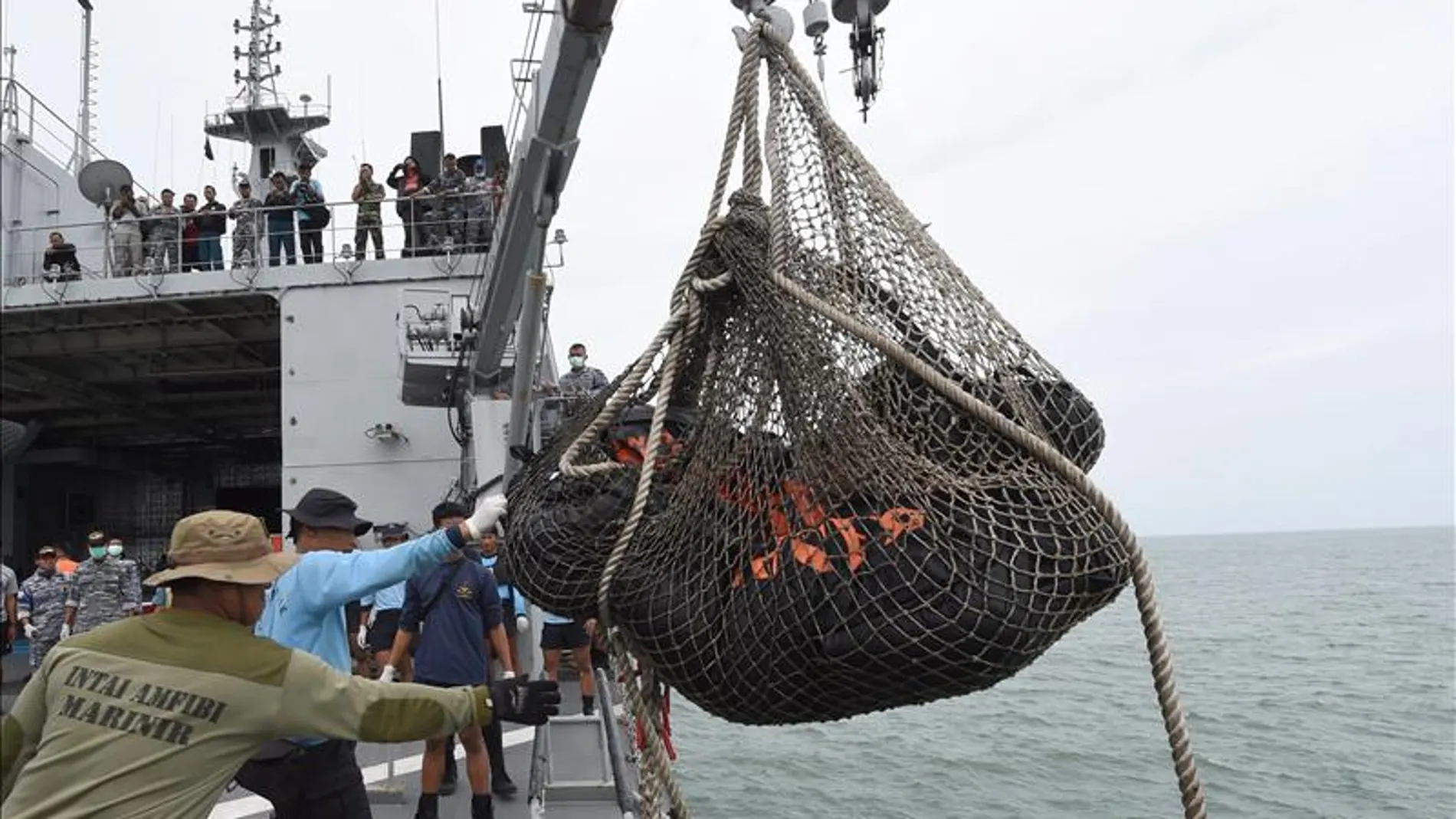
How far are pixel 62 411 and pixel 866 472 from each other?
17.9m

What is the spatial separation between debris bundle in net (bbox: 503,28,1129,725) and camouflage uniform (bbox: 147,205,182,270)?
10.2 m

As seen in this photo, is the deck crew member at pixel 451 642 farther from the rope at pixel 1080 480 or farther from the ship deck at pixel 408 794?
the rope at pixel 1080 480

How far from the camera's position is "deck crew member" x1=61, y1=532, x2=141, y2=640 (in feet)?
26.9

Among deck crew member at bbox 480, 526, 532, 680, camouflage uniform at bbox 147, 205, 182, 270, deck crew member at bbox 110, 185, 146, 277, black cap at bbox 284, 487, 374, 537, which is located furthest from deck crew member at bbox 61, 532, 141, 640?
black cap at bbox 284, 487, 374, 537

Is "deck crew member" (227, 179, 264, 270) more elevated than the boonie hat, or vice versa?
"deck crew member" (227, 179, 264, 270)

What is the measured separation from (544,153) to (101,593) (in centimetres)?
608

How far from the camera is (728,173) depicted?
2.76 meters

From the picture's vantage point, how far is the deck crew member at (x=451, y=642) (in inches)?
184

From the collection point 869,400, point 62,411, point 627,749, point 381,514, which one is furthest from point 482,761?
point 62,411

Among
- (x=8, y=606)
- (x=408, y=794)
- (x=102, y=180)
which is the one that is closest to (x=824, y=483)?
(x=408, y=794)

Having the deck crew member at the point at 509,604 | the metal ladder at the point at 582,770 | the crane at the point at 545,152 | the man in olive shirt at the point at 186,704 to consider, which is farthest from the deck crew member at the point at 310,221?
the man in olive shirt at the point at 186,704

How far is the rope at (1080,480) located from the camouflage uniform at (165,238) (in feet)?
34.8

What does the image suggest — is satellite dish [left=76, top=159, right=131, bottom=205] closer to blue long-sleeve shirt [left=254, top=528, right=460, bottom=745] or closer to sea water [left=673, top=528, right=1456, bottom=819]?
sea water [left=673, top=528, right=1456, bottom=819]

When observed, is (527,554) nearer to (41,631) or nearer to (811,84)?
(811,84)
